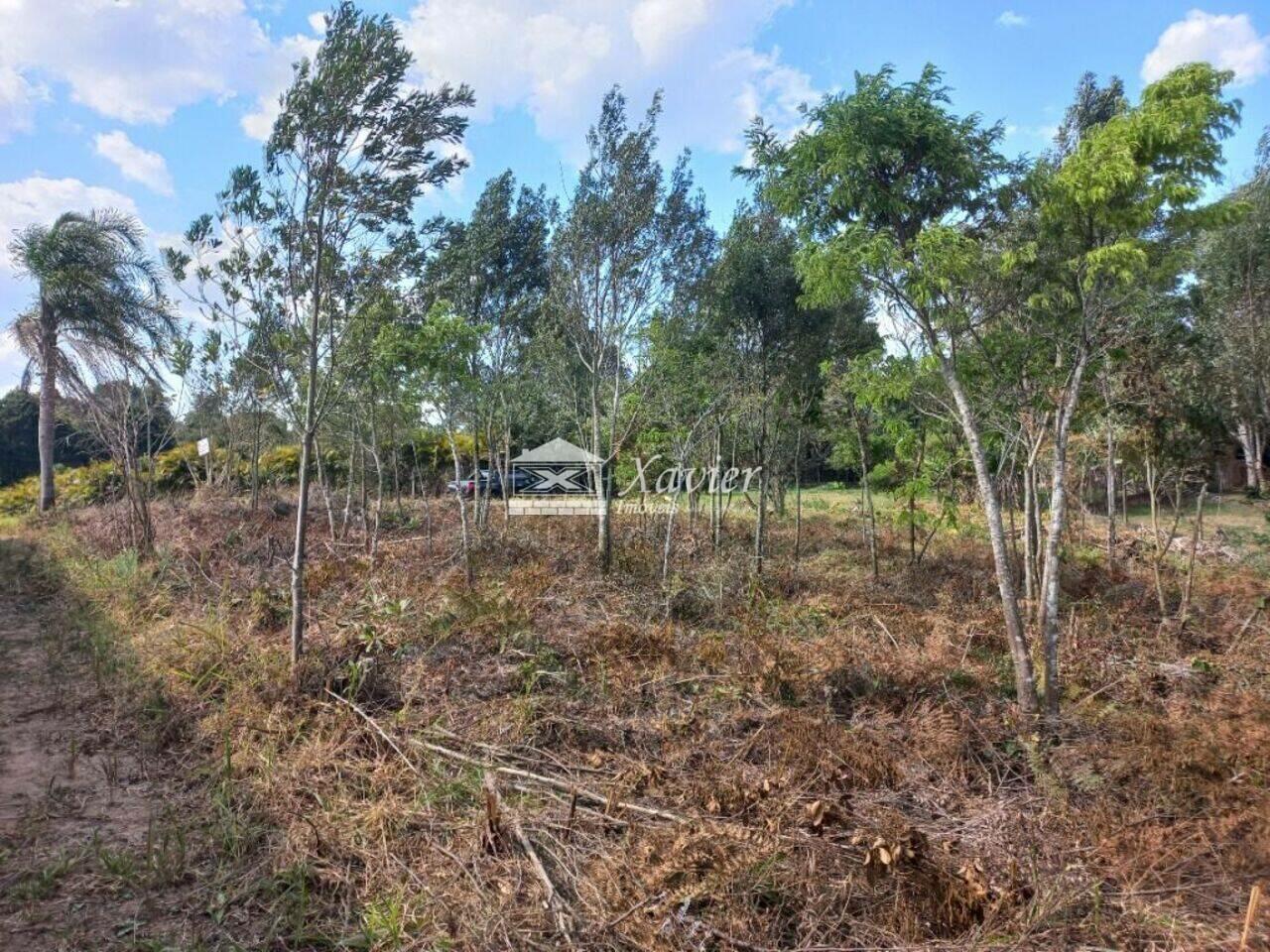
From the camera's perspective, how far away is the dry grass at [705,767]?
2740 mm

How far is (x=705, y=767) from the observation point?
3916 millimetres

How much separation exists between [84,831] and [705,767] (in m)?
3.24

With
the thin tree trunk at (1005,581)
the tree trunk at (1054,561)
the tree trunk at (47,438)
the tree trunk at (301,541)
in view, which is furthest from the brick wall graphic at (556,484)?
the tree trunk at (47,438)

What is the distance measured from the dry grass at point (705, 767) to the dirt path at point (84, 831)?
257 mm

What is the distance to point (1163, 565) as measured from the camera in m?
9.03

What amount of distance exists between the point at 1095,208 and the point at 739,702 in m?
3.98

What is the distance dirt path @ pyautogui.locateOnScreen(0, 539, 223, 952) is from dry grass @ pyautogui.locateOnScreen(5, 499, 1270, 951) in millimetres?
257

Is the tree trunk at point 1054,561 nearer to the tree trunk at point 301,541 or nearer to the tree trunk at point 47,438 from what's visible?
the tree trunk at point 301,541

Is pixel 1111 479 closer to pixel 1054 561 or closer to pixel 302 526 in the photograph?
pixel 1054 561

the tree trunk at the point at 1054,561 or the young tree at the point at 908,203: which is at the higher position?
the young tree at the point at 908,203

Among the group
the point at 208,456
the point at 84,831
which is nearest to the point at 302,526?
the point at 84,831

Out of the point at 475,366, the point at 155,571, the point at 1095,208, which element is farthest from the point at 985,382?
the point at 155,571

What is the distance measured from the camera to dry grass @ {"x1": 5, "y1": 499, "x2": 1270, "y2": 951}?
8.99 ft

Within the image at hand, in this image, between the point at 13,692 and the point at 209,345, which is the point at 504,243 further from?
the point at 13,692
